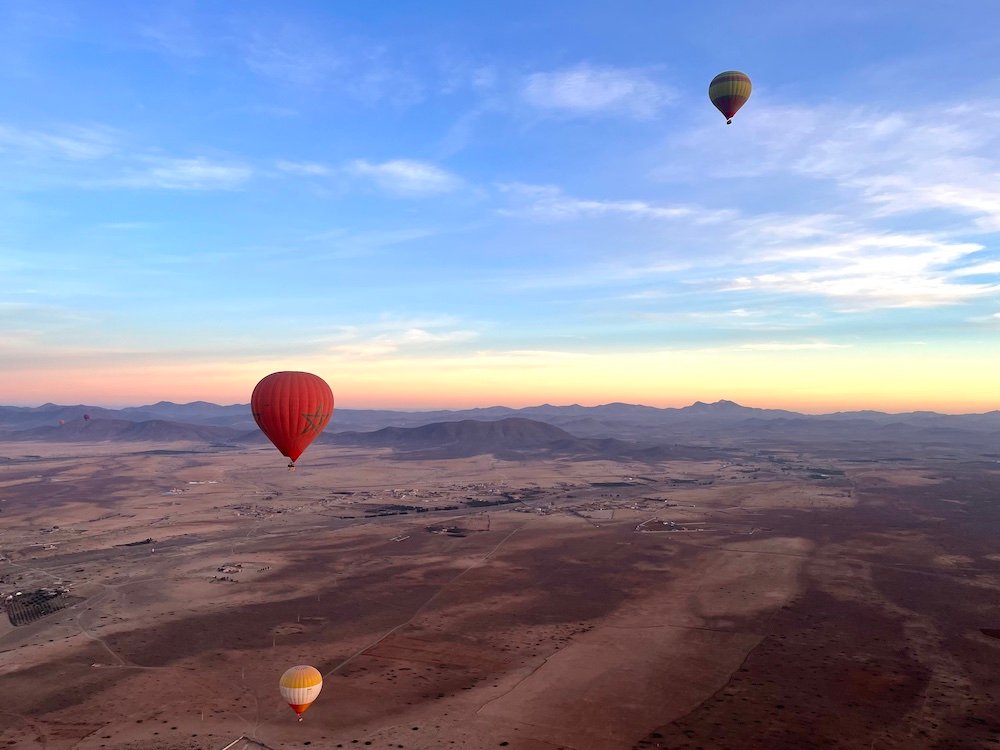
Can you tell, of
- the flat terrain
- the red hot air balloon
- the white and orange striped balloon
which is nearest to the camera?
the white and orange striped balloon

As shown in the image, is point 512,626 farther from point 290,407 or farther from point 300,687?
point 290,407

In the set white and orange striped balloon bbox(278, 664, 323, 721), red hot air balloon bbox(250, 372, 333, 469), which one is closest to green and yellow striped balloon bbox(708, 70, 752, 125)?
red hot air balloon bbox(250, 372, 333, 469)

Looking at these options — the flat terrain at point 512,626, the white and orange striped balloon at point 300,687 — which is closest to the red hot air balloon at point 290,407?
the flat terrain at point 512,626

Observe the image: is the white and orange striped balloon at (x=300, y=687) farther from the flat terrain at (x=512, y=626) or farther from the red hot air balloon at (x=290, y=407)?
the red hot air balloon at (x=290, y=407)

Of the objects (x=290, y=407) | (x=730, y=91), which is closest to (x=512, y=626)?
(x=290, y=407)

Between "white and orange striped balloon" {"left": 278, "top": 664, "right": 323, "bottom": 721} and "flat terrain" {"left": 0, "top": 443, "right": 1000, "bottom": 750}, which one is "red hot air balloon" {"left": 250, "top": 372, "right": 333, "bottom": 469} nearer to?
"flat terrain" {"left": 0, "top": 443, "right": 1000, "bottom": 750}
